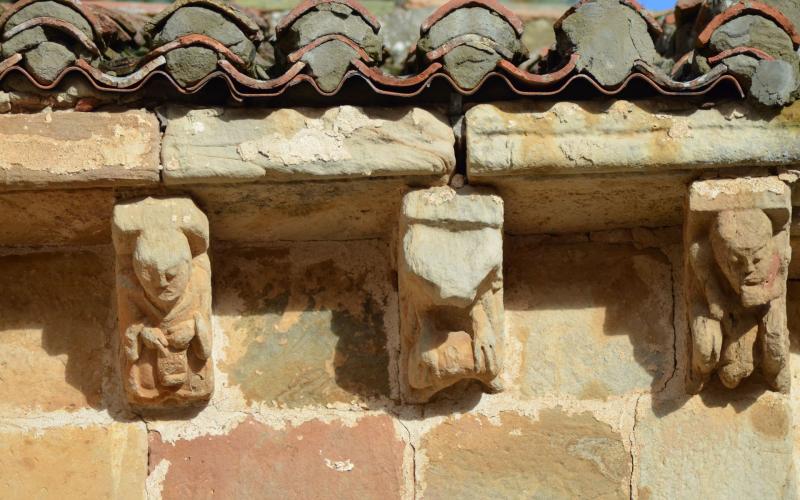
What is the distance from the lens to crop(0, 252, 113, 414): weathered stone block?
2979 mm

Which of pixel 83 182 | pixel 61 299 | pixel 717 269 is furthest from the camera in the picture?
pixel 61 299

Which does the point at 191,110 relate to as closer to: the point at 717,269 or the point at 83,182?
the point at 83,182

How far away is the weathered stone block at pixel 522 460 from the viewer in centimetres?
293

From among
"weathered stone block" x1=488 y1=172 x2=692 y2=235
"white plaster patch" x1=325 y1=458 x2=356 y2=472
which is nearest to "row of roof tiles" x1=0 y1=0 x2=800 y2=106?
"weathered stone block" x1=488 y1=172 x2=692 y2=235

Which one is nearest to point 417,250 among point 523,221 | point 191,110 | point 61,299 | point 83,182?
point 523,221

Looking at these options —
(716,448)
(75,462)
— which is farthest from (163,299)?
(716,448)

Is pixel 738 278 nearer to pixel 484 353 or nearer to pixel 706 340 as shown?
pixel 706 340

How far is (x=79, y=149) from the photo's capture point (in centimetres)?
271

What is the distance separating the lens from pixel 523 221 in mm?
3070

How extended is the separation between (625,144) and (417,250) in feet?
1.90

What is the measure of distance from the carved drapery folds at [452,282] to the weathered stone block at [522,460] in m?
0.16

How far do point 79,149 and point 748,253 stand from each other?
5.47ft

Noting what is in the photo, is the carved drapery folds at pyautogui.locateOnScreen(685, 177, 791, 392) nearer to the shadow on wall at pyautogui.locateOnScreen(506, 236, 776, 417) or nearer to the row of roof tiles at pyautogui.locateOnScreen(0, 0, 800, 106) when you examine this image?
the shadow on wall at pyautogui.locateOnScreen(506, 236, 776, 417)

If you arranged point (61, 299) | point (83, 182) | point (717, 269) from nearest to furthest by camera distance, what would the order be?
1. point (83, 182)
2. point (717, 269)
3. point (61, 299)
